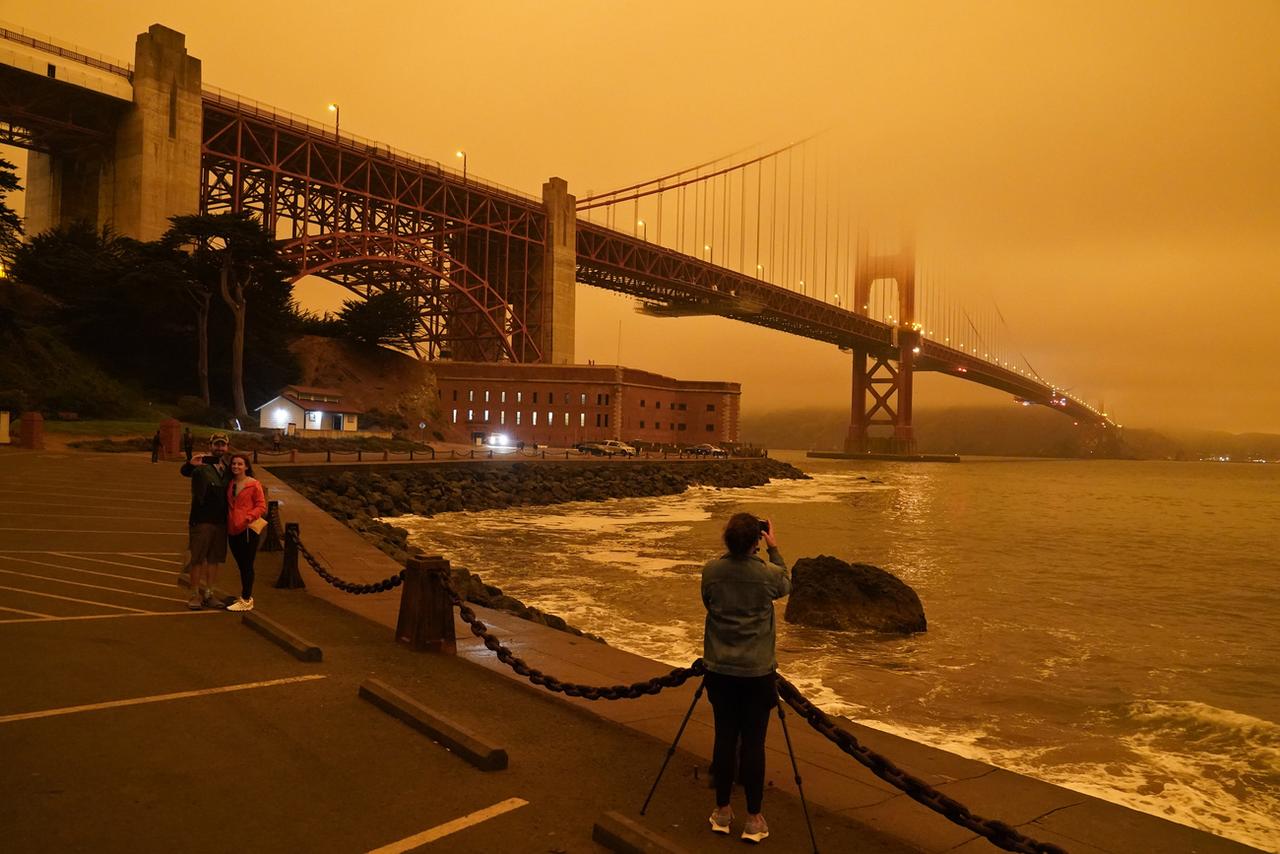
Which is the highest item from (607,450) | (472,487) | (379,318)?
(379,318)

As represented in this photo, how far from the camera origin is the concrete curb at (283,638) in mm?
7066

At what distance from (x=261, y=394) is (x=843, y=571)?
154 feet

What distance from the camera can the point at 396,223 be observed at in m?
69.9

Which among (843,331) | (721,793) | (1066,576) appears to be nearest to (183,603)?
(721,793)

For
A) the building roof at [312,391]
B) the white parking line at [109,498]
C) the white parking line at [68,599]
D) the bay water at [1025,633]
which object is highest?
the building roof at [312,391]

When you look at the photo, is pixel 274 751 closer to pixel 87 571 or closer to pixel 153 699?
pixel 153 699

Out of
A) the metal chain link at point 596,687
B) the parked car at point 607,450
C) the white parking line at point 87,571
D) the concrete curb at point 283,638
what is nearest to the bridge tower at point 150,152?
the parked car at point 607,450

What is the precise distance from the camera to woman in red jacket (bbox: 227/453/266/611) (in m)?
8.81

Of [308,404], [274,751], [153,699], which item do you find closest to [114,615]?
[153,699]

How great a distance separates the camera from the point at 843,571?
1470 centimetres

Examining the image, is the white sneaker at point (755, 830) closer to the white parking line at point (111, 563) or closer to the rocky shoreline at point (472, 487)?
the rocky shoreline at point (472, 487)

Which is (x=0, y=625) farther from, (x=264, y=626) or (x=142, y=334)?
(x=142, y=334)

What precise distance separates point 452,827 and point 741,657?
1.62 meters

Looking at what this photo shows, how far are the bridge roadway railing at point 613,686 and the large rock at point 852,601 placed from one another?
7334 mm
